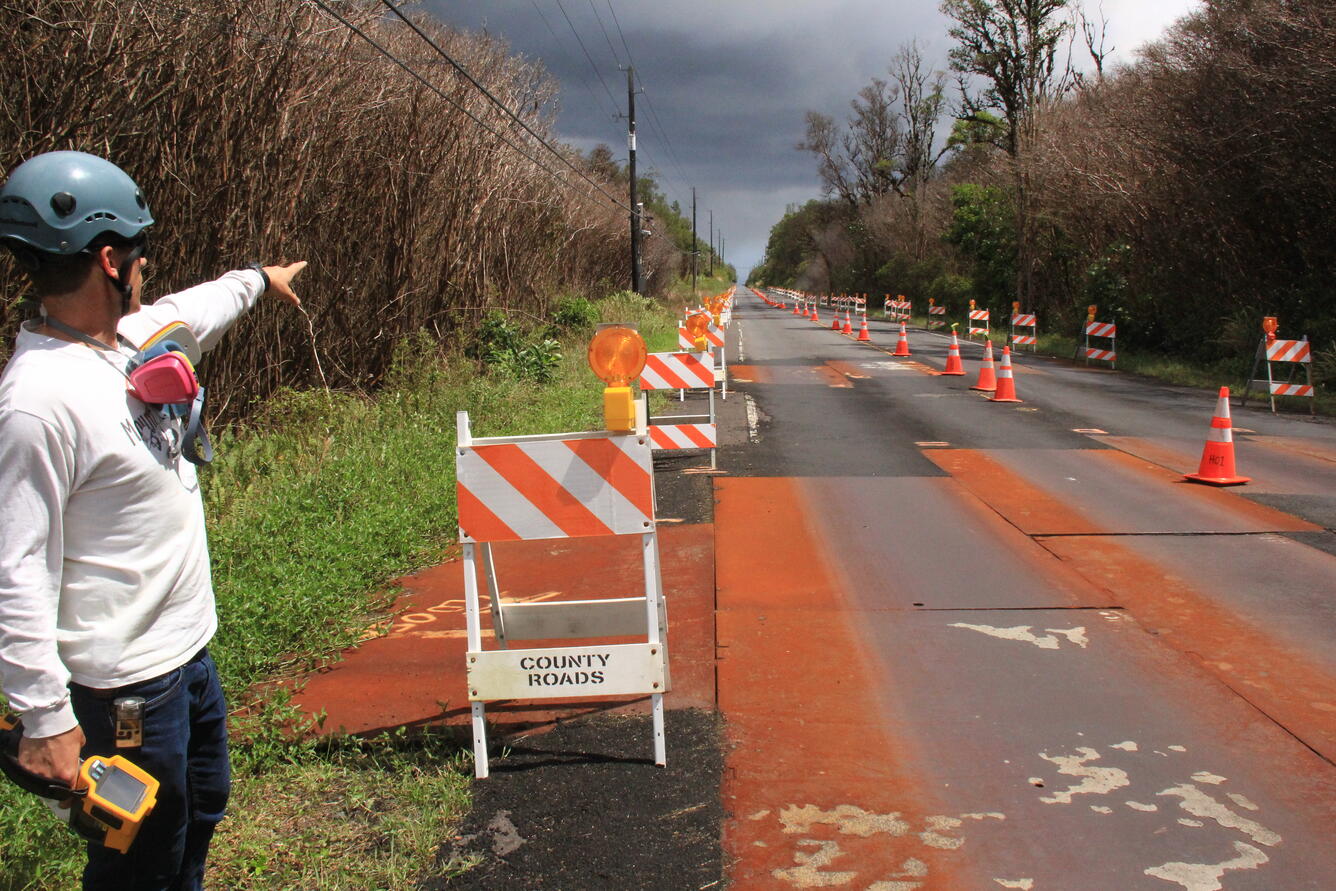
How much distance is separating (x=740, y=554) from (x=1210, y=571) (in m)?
3.07

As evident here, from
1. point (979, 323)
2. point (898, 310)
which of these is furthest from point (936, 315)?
point (979, 323)

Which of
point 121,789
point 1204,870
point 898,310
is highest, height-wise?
point 898,310

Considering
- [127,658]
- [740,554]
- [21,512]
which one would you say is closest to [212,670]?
[127,658]

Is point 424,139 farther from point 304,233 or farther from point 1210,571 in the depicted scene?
point 1210,571

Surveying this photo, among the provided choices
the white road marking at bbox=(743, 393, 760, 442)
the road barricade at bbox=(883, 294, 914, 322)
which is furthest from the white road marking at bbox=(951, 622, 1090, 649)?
the road barricade at bbox=(883, 294, 914, 322)

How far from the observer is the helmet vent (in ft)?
7.51

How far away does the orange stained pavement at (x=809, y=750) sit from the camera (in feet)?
11.3

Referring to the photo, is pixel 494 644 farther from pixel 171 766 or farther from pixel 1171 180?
pixel 1171 180

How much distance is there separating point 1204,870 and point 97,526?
337cm

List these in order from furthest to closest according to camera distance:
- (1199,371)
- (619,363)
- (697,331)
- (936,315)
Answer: (936,315)
(1199,371)
(697,331)
(619,363)

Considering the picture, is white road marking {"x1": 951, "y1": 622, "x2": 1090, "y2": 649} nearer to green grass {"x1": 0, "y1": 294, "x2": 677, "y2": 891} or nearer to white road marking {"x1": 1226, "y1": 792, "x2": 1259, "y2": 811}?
white road marking {"x1": 1226, "y1": 792, "x2": 1259, "y2": 811}

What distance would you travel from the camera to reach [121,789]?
2.30m

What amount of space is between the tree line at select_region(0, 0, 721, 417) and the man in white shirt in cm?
564

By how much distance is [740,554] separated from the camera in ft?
24.1
